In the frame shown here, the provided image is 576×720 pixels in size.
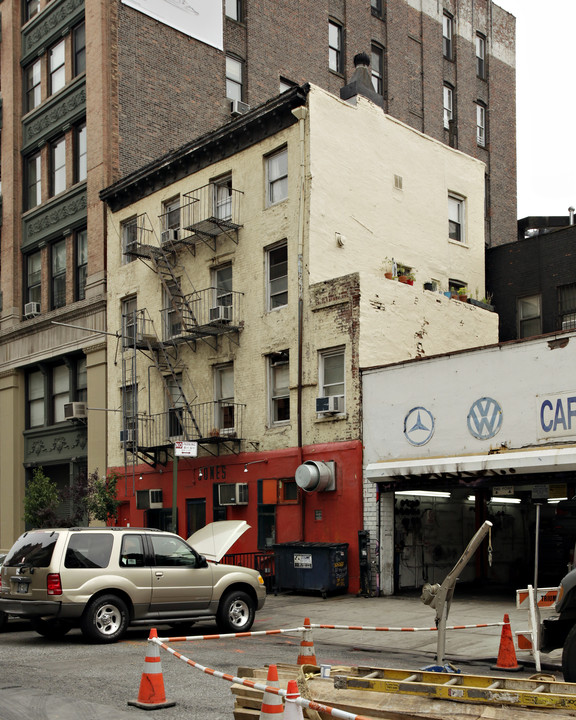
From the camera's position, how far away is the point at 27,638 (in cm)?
1470

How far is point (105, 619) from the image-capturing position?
13766 mm

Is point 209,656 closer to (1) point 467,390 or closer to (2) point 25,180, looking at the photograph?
(1) point 467,390

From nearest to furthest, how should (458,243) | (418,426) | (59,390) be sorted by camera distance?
(418,426), (458,243), (59,390)

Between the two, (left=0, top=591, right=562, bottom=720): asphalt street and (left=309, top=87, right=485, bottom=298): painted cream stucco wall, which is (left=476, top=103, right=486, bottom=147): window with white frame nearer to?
(left=309, top=87, right=485, bottom=298): painted cream stucco wall

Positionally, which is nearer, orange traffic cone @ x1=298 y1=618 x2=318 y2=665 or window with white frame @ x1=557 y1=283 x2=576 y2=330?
orange traffic cone @ x1=298 y1=618 x2=318 y2=665

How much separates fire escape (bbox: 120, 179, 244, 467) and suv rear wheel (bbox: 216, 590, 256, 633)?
9347mm

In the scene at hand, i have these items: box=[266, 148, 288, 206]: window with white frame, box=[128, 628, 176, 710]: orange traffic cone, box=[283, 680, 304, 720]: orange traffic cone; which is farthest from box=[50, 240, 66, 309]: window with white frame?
box=[283, 680, 304, 720]: orange traffic cone

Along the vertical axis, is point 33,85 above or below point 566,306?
above

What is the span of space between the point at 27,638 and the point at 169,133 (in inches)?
846

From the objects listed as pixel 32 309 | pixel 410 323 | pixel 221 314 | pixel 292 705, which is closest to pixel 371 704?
pixel 292 705

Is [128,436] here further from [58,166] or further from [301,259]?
[58,166]

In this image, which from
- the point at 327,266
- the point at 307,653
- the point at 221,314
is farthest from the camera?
the point at 221,314

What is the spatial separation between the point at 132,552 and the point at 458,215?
18.2 metres

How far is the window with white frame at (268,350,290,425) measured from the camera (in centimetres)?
2394
